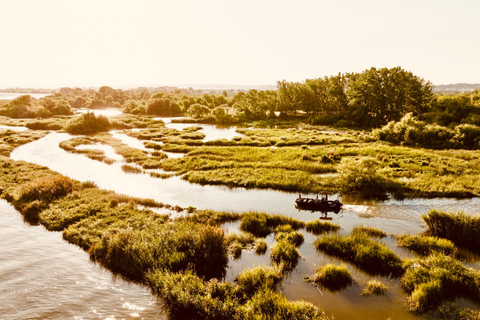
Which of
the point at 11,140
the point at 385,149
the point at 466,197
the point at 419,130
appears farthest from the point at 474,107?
the point at 11,140

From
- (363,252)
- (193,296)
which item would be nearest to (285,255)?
(363,252)

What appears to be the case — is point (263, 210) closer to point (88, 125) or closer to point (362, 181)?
point (362, 181)

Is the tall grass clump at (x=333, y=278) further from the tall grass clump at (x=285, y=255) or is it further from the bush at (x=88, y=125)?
the bush at (x=88, y=125)

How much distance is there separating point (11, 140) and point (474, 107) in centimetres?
11959

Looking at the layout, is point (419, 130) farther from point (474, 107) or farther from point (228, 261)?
point (228, 261)

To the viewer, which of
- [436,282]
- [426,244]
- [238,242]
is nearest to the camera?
[436,282]

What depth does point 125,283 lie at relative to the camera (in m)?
18.2

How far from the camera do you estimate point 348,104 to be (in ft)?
326

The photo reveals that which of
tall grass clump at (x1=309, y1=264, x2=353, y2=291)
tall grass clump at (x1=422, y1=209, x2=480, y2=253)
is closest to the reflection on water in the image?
tall grass clump at (x1=309, y1=264, x2=353, y2=291)

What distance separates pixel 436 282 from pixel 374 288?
3588mm

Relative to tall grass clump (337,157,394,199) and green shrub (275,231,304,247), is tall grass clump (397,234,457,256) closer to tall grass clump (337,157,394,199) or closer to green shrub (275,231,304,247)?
green shrub (275,231,304,247)

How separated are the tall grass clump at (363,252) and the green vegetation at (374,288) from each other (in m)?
1.80

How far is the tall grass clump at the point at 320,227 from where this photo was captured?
24734 millimetres

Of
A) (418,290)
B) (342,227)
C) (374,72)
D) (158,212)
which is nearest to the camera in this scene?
(418,290)
